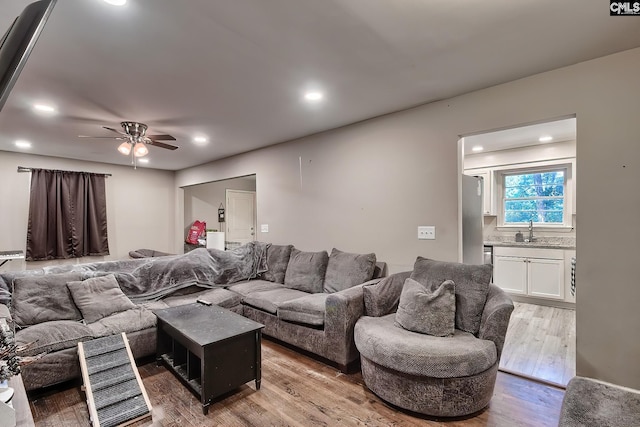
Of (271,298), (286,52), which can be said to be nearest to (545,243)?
(271,298)

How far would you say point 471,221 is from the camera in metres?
3.48

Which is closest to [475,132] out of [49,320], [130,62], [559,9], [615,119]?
[615,119]

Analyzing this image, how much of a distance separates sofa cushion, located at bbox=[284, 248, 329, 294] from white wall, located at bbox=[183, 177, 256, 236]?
362 cm

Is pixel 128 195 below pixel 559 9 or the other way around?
below

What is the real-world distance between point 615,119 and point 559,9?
3.41 ft

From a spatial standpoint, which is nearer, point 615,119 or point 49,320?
point 615,119

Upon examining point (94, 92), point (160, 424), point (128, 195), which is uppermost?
point (94, 92)

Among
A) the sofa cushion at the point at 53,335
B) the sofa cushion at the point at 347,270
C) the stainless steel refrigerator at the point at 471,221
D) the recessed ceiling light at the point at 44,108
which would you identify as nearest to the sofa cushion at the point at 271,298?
the sofa cushion at the point at 347,270

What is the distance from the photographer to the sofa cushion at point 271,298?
11.0ft

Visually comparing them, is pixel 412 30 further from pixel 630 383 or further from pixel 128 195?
pixel 128 195

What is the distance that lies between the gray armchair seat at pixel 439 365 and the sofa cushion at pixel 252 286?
1.86 meters

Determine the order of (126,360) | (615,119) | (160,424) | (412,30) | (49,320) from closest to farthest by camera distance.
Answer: (412,30)
(160,424)
(615,119)
(126,360)
(49,320)

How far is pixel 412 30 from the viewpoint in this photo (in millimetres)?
1932

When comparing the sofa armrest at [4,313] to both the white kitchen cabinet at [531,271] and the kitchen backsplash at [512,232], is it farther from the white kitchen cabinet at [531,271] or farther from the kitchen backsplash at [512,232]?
the kitchen backsplash at [512,232]
